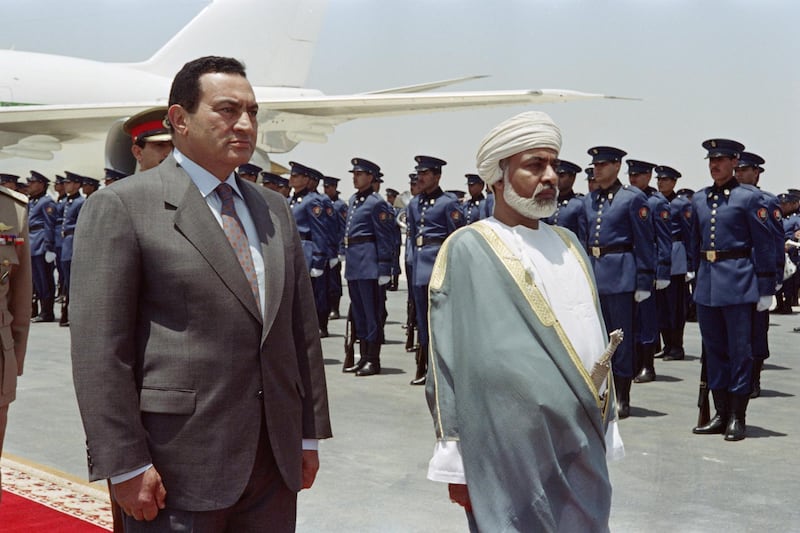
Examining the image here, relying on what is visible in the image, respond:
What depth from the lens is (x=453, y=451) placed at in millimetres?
2529

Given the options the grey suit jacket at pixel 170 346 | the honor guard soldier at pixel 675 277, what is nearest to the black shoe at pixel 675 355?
the honor guard soldier at pixel 675 277

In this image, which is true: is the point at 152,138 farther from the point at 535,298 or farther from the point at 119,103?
the point at 119,103

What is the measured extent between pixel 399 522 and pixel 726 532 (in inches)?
55.1

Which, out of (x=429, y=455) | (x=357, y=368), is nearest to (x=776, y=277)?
(x=429, y=455)

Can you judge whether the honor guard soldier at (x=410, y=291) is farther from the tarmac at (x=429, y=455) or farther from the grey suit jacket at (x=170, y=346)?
the grey suit jacket at (x=170, y=346)

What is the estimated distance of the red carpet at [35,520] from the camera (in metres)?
4.09

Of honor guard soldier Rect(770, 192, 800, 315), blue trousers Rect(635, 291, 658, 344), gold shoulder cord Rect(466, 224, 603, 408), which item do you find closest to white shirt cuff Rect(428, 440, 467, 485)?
gold shoulder cord Rect(466, 224, 603, 408)

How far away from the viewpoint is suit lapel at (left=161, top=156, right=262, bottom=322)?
2186mm

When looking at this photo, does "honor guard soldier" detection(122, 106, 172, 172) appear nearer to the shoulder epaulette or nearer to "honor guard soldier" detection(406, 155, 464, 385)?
the shoulder epaulette

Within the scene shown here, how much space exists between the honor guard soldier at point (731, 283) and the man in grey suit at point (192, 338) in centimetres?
448

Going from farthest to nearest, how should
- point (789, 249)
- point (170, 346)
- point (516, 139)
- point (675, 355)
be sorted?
point (789, 249)
point (675, 355)
point (516, 139)
point (170, 346)

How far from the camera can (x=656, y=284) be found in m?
8.44

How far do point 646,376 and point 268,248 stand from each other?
6647 mm

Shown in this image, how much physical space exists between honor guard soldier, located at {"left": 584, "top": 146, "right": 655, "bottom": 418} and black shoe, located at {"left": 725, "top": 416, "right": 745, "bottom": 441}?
2.54ft
